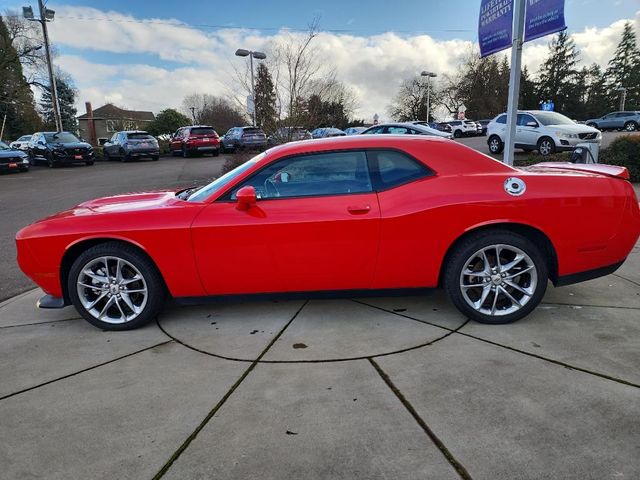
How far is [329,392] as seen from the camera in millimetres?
2670

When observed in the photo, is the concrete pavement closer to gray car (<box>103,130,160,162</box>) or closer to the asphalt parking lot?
the asphalt parking lot

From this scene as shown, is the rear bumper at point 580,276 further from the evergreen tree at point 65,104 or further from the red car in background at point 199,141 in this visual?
the evergreen tree at point 65,104

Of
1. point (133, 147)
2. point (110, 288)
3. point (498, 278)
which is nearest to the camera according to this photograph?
point (498, 278)

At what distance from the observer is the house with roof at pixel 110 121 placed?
67938 mm

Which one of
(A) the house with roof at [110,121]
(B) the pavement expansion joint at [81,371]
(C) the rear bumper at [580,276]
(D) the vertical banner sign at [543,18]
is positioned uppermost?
(A) the house with roof at [110,121]

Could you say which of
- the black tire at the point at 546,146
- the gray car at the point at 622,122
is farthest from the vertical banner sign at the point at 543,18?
the gray car at the point at 622,122

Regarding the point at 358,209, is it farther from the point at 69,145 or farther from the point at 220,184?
the point at 69,145

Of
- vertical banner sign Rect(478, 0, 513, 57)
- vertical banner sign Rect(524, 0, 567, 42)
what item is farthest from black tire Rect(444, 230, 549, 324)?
vertical banner sign Rect(478, 0, 513, 57)

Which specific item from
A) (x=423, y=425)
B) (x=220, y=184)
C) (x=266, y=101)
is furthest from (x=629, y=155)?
(x=423, y=425)

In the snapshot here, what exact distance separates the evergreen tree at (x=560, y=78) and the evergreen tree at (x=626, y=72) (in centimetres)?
698

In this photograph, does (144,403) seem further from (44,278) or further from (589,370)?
(589,370)

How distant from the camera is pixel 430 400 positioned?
2.56 meters

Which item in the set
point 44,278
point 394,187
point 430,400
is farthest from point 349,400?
point 44,278

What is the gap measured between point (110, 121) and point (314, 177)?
81.1m
